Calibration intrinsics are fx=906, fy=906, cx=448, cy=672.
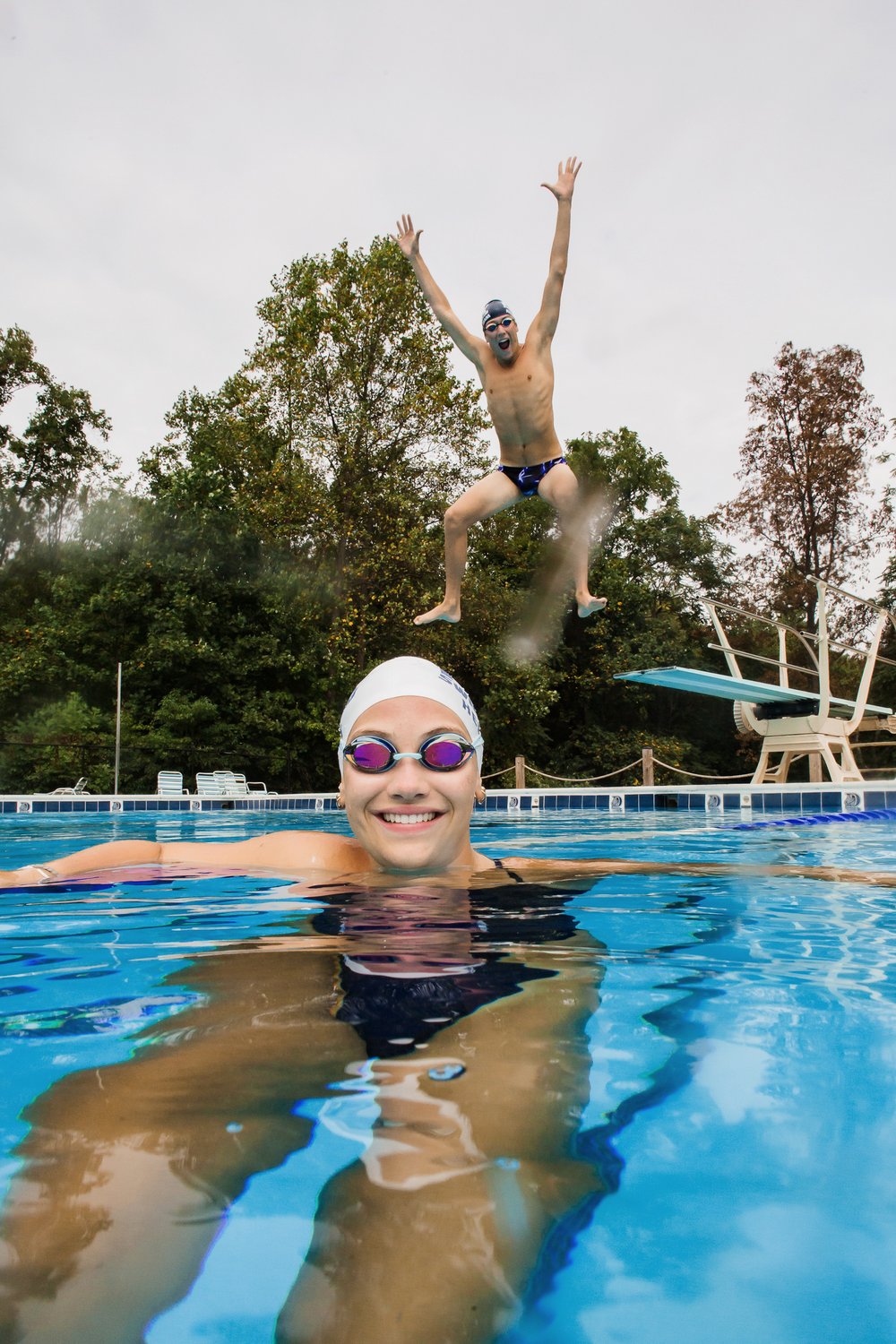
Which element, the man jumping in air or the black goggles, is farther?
the man jumping in air

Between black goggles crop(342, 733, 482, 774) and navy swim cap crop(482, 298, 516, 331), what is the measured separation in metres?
4.10

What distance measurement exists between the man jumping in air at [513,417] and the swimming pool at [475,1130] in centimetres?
415

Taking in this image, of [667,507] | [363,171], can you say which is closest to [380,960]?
[363,171]

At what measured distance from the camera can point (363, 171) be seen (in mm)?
12914

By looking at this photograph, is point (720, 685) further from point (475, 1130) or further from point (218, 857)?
point (475, 1130)

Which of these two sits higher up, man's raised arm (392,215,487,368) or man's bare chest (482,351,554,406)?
man's raised arm (392,215,487,368)

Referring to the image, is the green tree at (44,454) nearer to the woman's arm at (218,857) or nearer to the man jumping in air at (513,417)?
the man jumping in air at (513,417)

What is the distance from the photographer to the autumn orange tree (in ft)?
83.1

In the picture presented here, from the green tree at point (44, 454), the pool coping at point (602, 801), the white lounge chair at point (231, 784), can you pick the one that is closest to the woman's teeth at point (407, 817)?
the pool coping at point (602, 801)

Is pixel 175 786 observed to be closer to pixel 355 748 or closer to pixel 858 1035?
pixel 355 748

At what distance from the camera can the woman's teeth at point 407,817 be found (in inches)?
103

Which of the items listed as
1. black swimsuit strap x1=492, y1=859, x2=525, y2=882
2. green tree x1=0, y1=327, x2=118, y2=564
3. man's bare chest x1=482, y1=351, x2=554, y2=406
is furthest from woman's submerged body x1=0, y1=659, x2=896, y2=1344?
green tree x1=0, y1=327, x2=118, y2=564

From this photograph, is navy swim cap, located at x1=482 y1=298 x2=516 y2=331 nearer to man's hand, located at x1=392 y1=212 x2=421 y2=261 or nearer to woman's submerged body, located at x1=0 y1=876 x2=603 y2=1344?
man's hand, located at x1=392 y1=212 x2=421 y2=261

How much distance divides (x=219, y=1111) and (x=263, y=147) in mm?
15269
